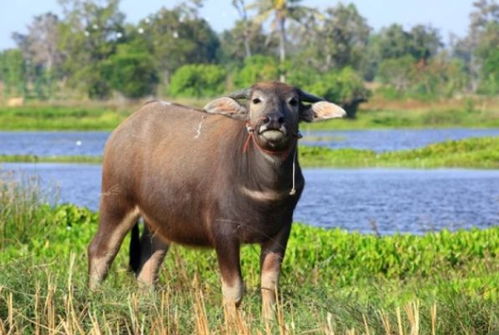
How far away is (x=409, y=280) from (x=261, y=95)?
4.48 meters

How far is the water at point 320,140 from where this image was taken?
4681 cm

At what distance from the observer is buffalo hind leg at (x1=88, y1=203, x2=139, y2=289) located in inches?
343

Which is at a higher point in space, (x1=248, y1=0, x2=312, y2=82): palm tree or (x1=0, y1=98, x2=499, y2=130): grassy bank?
(x1=248, y1=0, x2=312, y2=82): palm tree

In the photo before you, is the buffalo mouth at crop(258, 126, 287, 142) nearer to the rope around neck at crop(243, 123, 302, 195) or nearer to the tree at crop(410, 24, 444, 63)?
the rope around neck at crop(243, 123, 302, 195)

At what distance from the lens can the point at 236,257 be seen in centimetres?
743

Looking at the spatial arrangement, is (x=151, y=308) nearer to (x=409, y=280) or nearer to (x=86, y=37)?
(x=409, y=280)

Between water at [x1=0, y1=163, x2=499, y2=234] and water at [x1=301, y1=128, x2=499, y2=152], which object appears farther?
water at [x1=301, y1=128, x2=499, y2=152]

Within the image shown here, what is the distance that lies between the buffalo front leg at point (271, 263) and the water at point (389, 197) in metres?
8.46

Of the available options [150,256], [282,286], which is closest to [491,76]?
[150,256]

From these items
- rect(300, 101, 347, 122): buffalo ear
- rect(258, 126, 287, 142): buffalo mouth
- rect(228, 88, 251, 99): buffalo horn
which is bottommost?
rect(258, 126, 287, 142): buffalo mouth

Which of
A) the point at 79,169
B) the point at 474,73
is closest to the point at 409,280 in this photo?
the point at 79,169

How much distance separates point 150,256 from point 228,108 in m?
1.95

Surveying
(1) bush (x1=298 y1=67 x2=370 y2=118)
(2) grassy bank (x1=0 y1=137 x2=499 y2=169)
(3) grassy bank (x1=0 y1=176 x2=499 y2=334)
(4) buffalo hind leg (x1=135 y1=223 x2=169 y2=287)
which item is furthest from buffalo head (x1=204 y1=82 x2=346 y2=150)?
(1) bush (x1=298 y1=67 x2=370 y2=118)

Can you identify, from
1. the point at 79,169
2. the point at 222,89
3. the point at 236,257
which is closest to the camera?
the point at 236,257
